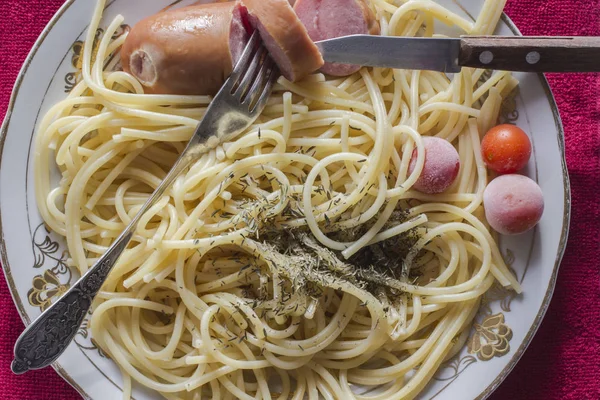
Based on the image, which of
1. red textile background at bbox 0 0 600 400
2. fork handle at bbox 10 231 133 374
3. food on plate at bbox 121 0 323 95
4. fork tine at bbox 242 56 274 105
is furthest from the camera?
red textile background at bbox 0 0 600 400

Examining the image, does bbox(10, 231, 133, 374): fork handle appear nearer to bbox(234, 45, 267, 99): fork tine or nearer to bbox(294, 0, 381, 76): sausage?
bbox(234, 45, 267, 99): fork tine

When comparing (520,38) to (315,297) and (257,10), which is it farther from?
(315,297)

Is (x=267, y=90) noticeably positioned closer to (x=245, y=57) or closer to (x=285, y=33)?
(x=245, y=57)

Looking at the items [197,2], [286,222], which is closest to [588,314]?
[286,222]

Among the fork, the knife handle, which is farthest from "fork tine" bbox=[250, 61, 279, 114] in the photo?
the knife handle

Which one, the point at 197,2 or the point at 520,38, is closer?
the point at 520,38

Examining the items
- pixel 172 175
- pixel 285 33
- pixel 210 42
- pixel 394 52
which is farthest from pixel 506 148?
pixel 172 175
